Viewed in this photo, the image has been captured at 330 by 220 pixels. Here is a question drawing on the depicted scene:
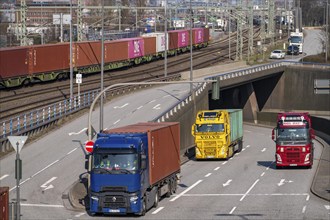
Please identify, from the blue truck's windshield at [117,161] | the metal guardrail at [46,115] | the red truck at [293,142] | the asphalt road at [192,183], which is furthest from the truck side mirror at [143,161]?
the red truck at [293,142]

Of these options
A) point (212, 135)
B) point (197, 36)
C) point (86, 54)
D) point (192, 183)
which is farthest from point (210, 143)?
point (197, 36)

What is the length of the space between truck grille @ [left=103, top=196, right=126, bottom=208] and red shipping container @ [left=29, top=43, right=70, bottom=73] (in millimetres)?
40453

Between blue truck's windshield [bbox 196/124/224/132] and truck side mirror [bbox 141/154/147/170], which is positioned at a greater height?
truck side mirror [bbox 141/154/147/170]

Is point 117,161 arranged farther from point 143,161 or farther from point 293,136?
point 293,136

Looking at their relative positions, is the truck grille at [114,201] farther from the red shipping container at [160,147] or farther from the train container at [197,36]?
the train container at [197,36]

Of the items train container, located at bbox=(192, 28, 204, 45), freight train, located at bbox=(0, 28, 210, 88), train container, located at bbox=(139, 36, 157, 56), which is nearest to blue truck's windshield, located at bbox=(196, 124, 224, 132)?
freight train, located at bbox=(0, 28, 210, 88)

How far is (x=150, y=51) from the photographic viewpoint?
338ft

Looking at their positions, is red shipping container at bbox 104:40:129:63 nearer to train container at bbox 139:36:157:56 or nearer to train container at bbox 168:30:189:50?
train container at bbox 139:36:157:56

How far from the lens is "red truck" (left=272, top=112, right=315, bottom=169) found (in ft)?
159

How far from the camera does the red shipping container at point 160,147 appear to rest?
3316 centimetres

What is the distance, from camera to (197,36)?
124688 mm

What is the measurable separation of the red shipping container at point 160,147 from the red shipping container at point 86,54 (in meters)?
41.2

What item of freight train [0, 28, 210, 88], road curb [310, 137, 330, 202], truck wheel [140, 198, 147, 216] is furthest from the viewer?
freight train [0, 28, 210, 88]

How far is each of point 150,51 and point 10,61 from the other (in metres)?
37.2
